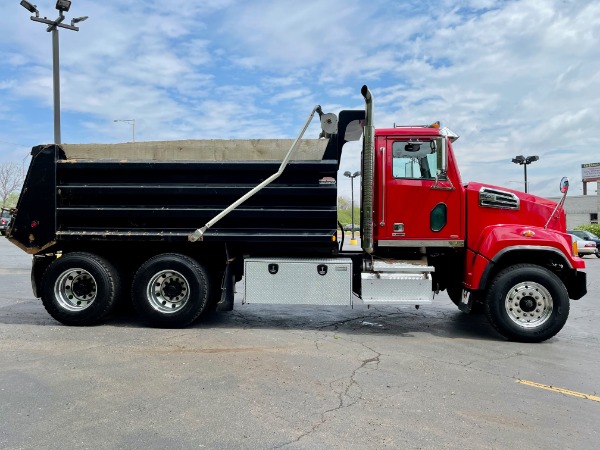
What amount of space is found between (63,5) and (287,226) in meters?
12.1

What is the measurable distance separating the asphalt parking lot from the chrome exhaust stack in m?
1.41

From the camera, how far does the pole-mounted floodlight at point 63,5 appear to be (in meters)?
14.2

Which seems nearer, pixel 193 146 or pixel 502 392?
pixel 502 392

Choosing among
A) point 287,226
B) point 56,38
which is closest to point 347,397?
point 287,226

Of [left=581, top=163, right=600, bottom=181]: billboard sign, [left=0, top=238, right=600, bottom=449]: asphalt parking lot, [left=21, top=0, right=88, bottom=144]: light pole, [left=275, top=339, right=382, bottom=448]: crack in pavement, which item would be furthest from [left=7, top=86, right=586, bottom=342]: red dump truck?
[left=581, top=163, right=600, bottom=181]: billboard sign

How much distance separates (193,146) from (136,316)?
118 inches

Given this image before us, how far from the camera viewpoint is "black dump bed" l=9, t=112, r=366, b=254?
673cm

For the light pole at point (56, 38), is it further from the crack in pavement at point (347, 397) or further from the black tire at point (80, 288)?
the crack in pavement at point (347, 397)

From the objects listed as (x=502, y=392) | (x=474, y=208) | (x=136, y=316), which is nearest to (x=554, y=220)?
(x=474, y=208)

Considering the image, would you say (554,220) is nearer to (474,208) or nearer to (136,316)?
(474,208)

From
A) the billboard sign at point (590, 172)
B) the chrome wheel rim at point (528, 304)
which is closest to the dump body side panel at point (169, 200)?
the chrome wheel rim at point (528, 304)

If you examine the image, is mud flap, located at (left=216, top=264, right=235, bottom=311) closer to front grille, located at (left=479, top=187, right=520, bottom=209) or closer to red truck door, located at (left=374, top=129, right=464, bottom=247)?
red truck door, located at (left=374, top=129, right=464, bottom=247)

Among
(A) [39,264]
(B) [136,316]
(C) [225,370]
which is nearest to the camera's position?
(C) [225,370]

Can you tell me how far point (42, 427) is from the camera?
3.61 meters
